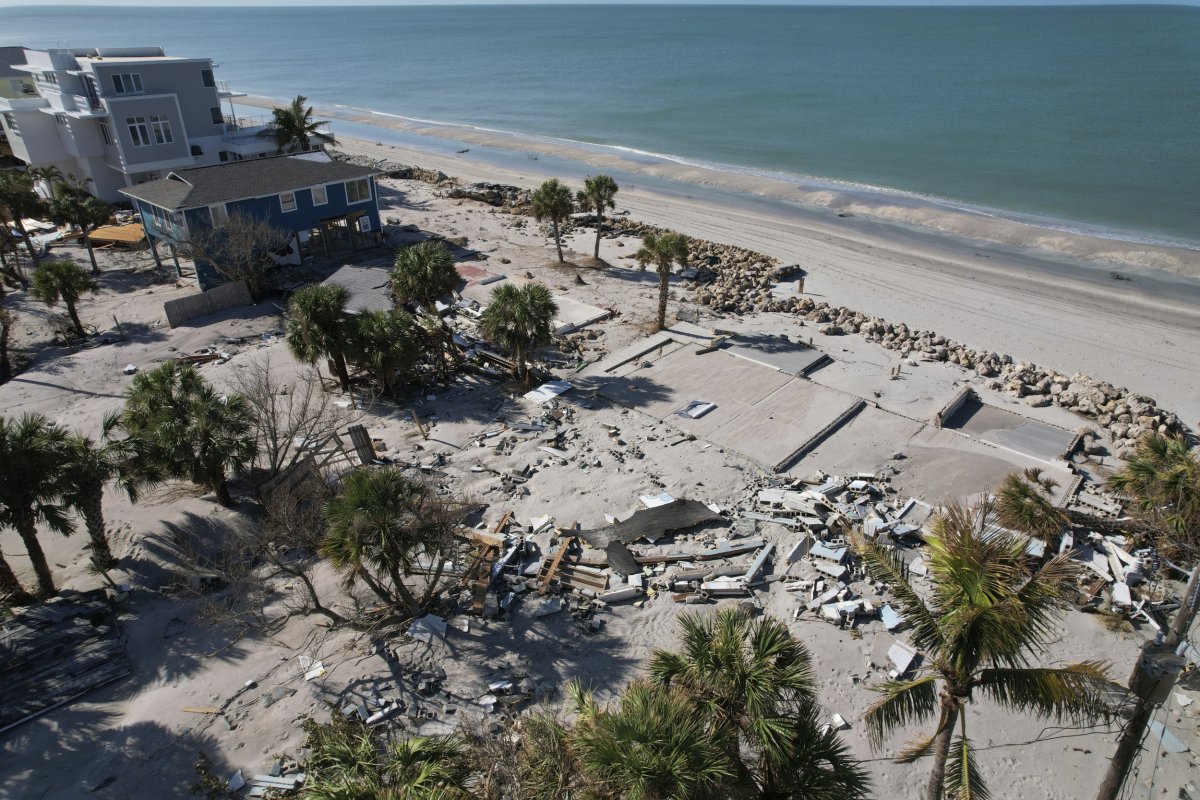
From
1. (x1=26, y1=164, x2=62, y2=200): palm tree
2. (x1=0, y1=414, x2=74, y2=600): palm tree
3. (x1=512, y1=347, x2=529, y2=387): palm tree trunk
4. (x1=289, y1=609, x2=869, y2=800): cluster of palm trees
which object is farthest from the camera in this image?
(x1=26, y1=164, x2=62, y2=200): palm tree

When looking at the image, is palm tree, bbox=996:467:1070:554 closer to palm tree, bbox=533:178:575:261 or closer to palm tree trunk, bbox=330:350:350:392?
palm tree trunk, bbox=330:350:350:392

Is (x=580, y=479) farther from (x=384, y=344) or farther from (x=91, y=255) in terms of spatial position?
(x=91, y=255)

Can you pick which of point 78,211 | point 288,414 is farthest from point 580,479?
point 78,211

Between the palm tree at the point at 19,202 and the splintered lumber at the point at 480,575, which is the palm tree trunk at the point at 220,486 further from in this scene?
the palm tree at the point at 19,202

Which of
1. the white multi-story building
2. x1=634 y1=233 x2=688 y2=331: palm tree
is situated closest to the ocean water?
x1=634 y1=233 x2=688 y2=331: palm tree

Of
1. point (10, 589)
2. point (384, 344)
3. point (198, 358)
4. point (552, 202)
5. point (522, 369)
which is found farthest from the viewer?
point (552, 202)
